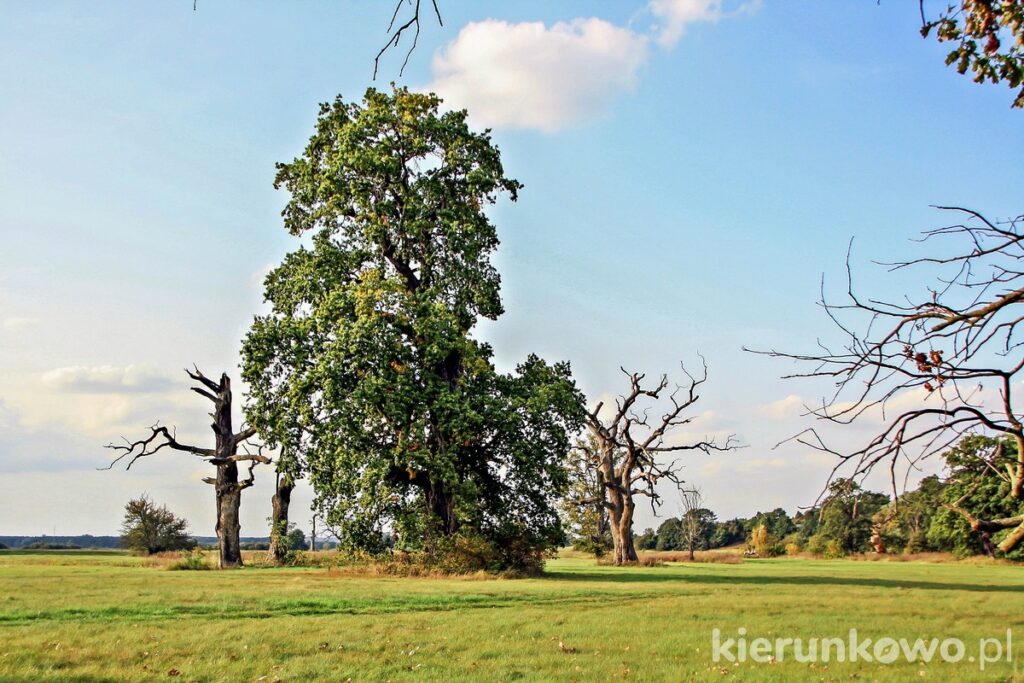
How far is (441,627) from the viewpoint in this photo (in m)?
15.8

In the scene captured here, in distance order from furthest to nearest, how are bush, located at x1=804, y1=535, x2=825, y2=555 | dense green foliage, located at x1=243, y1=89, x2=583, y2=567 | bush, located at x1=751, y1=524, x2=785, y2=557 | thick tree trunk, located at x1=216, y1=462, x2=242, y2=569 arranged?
bush, located at x1=751, y1=524, x2=785, y2=557 → bush, located at x1=804, y1=535, x2=825, y2=555 → thick tree trunk, located at x1=216, y1=462, x2=242, y2=569 → dense green foliage, located at x1=243, y1=89, x2=583, y2=567

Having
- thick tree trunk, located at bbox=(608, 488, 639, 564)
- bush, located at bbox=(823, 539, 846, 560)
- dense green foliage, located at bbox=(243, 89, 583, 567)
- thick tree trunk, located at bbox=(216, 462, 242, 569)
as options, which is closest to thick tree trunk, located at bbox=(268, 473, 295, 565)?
thick tree trunk, located at bbox=(216, 462, 242, 569)

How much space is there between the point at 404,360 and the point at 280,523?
14.1 m

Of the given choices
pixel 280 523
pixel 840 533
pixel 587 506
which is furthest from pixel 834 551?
pixel 280 523

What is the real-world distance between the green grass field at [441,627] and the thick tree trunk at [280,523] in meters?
13.5

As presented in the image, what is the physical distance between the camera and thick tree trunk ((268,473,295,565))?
41.0 m

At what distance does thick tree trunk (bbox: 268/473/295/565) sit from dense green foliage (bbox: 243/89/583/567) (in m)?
9.13

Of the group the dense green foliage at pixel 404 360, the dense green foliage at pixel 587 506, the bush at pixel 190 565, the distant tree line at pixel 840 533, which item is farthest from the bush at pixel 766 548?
the bush at pixel 190 565

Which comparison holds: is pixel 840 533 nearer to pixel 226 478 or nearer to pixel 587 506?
pixel 587 506

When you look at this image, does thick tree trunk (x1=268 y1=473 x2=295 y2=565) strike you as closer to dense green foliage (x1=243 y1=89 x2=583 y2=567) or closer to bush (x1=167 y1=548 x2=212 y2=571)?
bush (x1=167 y1=548 x2=212 y2=571)

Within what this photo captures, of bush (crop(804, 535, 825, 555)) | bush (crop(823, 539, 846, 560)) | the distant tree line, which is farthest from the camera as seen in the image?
bush (crop(804, 535, 825, 555))

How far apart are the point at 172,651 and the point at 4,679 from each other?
271cm

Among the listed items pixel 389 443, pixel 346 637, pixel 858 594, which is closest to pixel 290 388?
pixel 389 443

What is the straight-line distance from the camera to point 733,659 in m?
13.2
